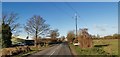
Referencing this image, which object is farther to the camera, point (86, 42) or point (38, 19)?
point (38, 19)

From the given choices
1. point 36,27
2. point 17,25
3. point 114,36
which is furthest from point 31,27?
point 114,36

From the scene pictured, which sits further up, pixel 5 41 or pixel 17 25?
pixel 17 25

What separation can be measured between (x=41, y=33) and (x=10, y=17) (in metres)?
11.4

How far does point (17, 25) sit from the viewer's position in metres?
56.6

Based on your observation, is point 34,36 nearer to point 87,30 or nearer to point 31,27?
point 31,27

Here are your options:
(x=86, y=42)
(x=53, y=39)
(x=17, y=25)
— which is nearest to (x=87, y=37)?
(x=86, y=42)

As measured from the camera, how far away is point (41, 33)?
6431 cm

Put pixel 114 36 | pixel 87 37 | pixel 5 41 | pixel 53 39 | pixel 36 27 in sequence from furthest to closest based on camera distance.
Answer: pixel 53 39 → pixel 114 36 → pixel 36 27 → pixel 5 41 → pixel 87 37

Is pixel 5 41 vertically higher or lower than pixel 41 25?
lower

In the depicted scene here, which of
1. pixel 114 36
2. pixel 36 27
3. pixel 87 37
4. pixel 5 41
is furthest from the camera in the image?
pixel 114 36

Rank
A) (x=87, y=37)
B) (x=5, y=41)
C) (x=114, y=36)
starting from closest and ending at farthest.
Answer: (x=87, y=37) < (x=5, y=41) < (x=114, y=36)

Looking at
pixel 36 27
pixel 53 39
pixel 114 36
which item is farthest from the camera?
pixel 53 39

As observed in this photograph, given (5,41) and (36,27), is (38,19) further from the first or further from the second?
(5,41)

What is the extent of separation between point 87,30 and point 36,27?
1946cm
